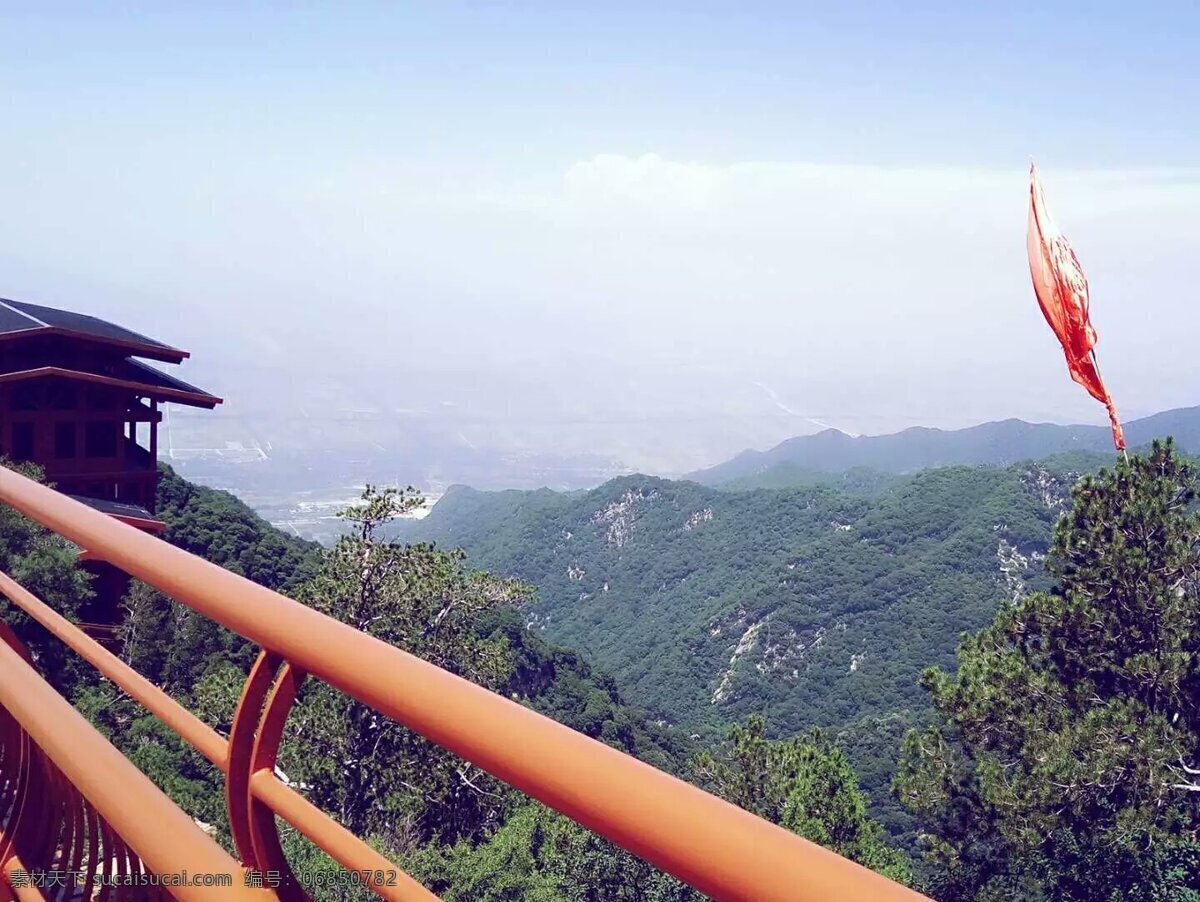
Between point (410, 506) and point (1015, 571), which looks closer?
point (410, 506)

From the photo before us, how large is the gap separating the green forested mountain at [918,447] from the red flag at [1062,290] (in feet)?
234

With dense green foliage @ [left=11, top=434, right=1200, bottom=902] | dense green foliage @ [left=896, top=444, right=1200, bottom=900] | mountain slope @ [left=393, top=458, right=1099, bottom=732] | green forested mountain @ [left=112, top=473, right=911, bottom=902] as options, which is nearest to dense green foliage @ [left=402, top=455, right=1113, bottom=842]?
mountain slope @ [left=393, top=458, right=1099, bottom=732]

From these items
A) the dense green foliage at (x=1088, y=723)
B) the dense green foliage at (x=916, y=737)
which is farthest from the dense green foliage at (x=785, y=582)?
the dense green foliage at (x=1088, y=723)

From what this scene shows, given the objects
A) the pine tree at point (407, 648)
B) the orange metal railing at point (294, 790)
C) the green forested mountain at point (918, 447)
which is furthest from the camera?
the green forested mountain at point (918, 447)

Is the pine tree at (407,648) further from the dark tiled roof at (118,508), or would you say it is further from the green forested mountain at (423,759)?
the dark tiled roof at (118,508)

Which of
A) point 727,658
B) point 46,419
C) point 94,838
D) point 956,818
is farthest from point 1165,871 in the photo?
point 727,658

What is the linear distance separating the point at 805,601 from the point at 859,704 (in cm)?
953

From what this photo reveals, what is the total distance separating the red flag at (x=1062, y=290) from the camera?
6301mm

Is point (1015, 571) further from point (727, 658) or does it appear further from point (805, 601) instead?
point (727, 658)

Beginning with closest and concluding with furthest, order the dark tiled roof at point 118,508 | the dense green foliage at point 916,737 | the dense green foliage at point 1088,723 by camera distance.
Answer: the dense green foliage at point 916,737 → the dense green foliage at point 1088,723 → the dark tiled roof at point 118,508

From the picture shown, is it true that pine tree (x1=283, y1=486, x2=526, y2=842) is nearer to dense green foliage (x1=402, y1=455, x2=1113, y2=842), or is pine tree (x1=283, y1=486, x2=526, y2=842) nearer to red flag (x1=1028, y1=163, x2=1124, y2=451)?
red flag (x1=1028, y1=163, x2=1124, y2=451)

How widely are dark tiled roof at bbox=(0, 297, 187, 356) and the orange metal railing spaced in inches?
447

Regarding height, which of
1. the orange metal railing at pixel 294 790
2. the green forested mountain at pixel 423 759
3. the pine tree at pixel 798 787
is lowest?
the pine tree at pixel 798 787

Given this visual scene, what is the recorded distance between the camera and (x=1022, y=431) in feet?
303
